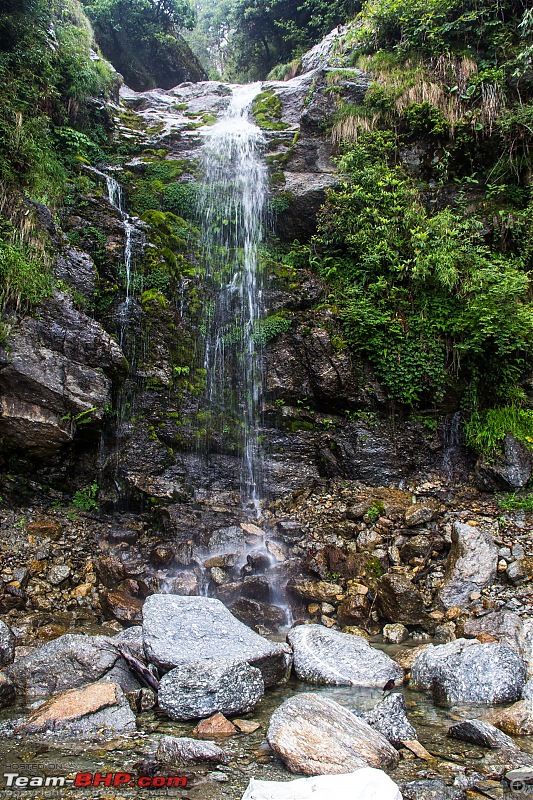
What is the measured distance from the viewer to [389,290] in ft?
32.9

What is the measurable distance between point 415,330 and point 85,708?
8.50m

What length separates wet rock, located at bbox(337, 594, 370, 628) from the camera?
6324 millimetres

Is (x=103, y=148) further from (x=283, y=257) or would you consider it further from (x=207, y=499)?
(x=207, y=499)

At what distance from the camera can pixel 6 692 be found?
402cm

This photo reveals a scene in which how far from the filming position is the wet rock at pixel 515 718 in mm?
3514

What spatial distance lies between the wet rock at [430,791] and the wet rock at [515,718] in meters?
1.22

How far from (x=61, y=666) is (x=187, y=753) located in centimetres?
214

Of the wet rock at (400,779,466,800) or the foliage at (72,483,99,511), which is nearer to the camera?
the wet rock at (400,779,466,800)

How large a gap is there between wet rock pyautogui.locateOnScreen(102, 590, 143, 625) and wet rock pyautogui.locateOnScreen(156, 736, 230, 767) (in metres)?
3.48

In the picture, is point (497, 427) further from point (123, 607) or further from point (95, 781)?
point (95, 781)

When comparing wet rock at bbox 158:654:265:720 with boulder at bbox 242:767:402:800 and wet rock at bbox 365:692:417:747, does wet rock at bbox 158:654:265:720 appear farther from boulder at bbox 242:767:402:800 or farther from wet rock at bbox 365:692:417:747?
boulder at bbox 242:767:402:800

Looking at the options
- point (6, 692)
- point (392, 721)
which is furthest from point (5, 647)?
point (392, 721)

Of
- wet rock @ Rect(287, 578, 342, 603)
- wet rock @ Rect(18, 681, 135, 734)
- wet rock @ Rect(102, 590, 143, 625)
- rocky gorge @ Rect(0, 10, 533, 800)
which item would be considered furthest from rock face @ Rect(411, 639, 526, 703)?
wet rock @ Rect(102, 590, 143, 625)

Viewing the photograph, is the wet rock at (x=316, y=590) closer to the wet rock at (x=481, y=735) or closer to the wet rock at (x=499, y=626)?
the wet rock at (x=499, y=626)
